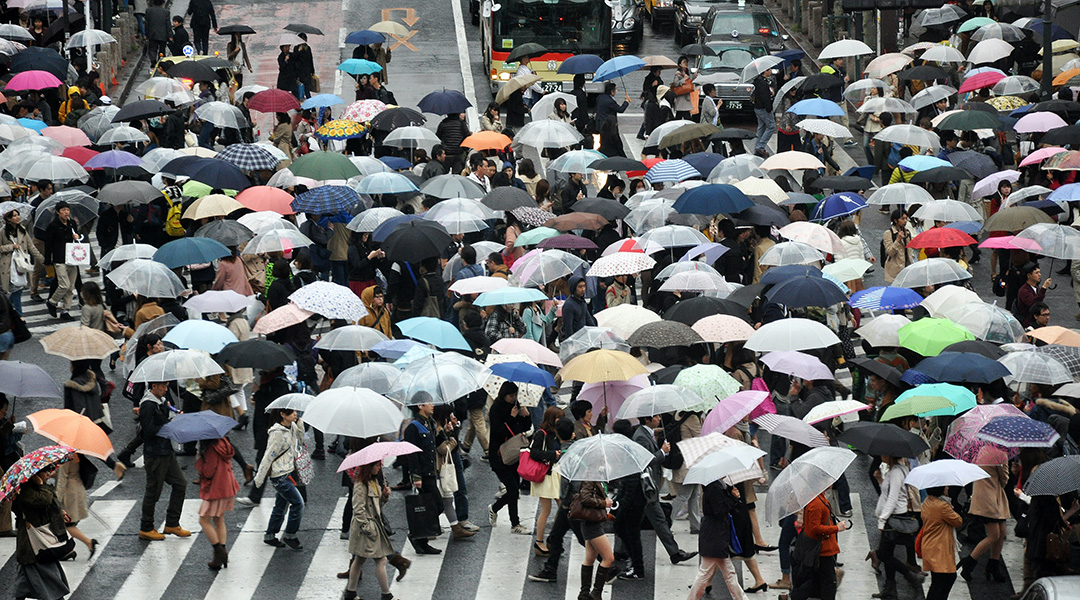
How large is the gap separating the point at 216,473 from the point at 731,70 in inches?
802

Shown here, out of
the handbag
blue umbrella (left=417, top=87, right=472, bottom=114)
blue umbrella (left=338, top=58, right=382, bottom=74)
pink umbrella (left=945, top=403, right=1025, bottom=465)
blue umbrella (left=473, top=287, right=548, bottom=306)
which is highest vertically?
blue umbrella (left=338, top=58, right=382, bottom=74)

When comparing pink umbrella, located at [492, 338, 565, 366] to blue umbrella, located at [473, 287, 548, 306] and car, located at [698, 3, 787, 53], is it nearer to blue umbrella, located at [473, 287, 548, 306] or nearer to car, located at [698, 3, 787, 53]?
blue umbrella, located at [473, 287, 548, 306]

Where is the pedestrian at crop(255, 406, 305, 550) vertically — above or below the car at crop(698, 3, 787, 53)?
below

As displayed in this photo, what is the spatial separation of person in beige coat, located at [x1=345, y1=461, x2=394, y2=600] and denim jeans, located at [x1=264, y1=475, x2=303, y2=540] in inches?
47.8

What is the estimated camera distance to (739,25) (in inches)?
1339

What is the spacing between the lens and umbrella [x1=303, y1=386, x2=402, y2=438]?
12711 millimetres

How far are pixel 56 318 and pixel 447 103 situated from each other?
7642 mm

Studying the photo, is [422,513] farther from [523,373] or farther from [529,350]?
[529,350]

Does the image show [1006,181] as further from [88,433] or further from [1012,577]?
[88,433]

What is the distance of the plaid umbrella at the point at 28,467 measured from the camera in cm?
1177

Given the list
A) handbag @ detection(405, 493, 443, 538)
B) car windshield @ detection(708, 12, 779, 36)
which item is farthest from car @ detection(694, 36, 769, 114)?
handbag @ detection(405, 493, 443, 538)

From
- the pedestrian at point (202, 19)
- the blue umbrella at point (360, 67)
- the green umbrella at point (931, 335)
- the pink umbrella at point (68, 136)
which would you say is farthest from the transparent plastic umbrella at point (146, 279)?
the pedestrian at point (202, 19)

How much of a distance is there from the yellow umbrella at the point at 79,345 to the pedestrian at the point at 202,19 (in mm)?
21614

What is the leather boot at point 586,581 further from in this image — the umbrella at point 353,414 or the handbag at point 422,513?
the umbrella at point 353,414
